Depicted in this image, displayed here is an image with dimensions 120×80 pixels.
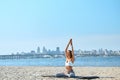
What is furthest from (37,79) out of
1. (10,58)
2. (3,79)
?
(10,58)

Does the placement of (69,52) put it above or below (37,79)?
above

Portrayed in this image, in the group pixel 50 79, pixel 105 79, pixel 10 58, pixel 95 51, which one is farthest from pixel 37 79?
pixel 95 51

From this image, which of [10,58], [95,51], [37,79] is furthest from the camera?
[95,51]

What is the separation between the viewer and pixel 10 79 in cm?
1759

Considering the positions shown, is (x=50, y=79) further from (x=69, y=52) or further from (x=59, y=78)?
(x=69, y=52)

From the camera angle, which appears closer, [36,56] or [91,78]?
A: [91,78]

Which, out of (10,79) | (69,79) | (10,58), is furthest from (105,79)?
(10,58)

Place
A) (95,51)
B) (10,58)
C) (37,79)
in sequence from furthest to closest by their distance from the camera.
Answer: (95,51), (10,58), (37,79)

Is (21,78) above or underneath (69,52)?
underneath

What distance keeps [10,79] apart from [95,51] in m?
182

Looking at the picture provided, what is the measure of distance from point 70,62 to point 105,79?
2135 millimetres

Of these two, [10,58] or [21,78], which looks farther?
[10,58]

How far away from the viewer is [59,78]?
59.0 feet

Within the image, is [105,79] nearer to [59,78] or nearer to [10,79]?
[59,78]
